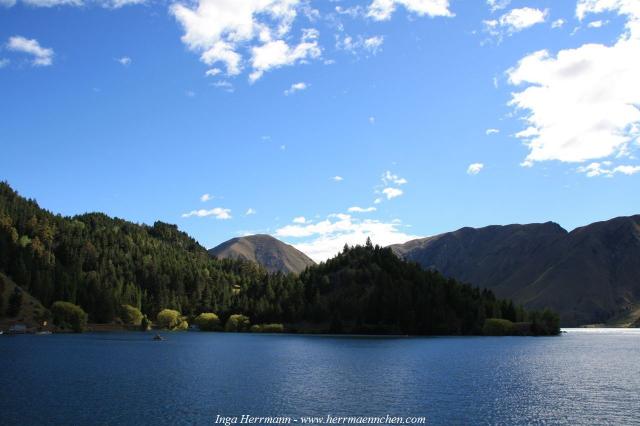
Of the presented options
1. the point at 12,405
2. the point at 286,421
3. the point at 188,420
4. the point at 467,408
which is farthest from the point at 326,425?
the point at 12,405

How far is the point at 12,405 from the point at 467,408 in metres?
58.6

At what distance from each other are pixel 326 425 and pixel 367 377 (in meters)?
43.2

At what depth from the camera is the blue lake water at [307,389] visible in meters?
69.3

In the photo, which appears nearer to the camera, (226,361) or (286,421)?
(286,421)

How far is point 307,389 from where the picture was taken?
88.8m

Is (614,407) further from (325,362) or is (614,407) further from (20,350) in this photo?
(20,350)

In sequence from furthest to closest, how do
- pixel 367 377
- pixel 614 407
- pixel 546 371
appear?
pixel 546 371 → pixel 367 377 → pixel 614 407

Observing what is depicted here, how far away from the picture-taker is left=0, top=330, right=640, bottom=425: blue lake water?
6934cm

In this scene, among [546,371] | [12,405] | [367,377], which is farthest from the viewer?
[546,371]

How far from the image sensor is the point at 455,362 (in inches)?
5404

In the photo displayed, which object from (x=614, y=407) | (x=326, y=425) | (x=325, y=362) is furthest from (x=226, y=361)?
(x=614, y=407)

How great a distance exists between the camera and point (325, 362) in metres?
134

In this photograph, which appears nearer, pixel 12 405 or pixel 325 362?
pixel 12 405

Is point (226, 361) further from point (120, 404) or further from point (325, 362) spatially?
point (120, 404)
